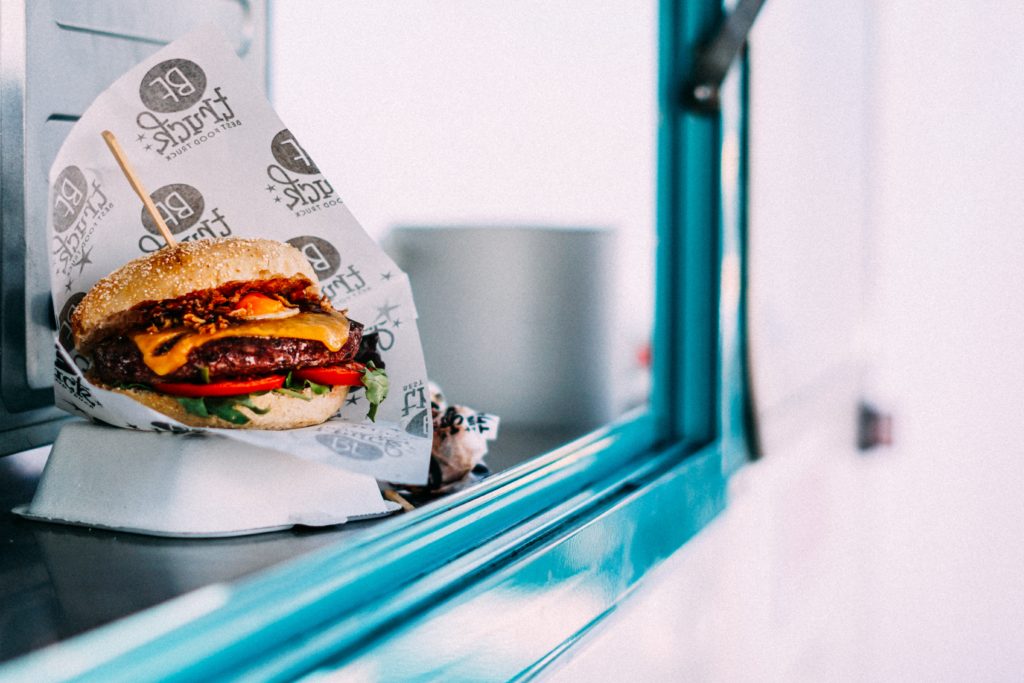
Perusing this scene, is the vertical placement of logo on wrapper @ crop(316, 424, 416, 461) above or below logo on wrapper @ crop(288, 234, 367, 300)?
below

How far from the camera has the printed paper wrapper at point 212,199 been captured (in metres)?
1.06

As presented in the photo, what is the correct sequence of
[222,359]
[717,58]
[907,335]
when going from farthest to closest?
[907,335] < [717,58] < [222,359]

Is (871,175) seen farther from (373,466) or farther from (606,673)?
(373,466)

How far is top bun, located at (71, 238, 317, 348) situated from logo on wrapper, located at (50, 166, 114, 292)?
0.07 metres

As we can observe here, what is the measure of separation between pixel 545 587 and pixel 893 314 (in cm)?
266

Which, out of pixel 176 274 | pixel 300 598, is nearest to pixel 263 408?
pixel 176 274

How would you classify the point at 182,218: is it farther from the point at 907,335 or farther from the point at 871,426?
the point at 907,335

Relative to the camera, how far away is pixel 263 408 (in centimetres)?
94

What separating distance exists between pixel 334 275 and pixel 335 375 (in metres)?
0.22

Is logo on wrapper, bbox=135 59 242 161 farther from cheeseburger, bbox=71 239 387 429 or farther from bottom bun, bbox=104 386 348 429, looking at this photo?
bottom bun, bbox=104 386 348 429

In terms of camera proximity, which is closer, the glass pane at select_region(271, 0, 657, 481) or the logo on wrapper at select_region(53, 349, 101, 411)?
the logo on wrapper at select_region(53, 349, 101, 411)

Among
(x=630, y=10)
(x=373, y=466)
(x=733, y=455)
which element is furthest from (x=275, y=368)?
(x=630, y=10)

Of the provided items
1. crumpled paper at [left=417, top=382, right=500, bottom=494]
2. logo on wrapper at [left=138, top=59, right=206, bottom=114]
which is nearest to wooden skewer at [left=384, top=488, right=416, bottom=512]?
crumpled paper at [left=417, top=382, right=500, bottom=494]

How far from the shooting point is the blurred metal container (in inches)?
64.6
